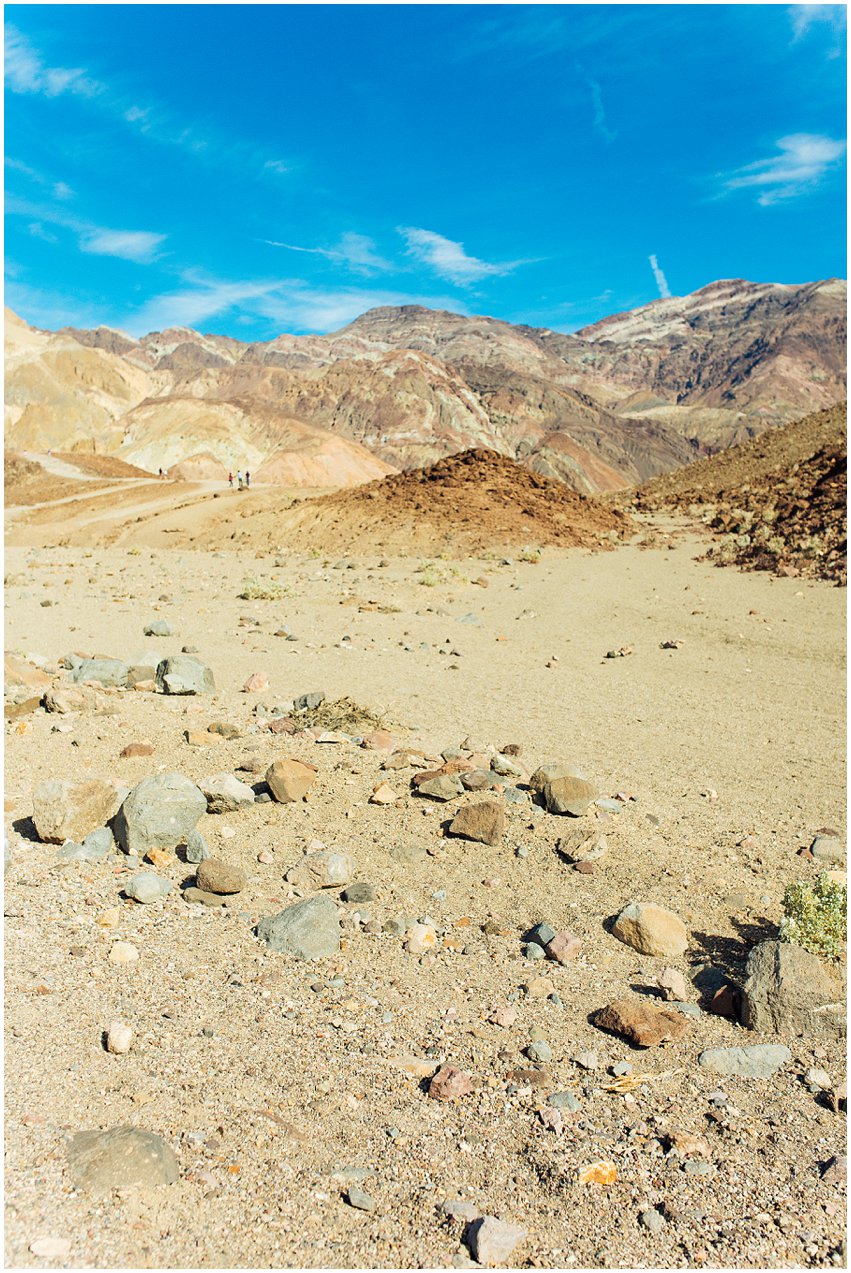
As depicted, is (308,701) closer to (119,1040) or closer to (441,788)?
(441,788)

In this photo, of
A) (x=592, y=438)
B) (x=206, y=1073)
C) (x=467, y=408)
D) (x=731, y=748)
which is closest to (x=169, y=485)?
(x=731, y=748)

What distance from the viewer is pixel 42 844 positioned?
4246 millimetres

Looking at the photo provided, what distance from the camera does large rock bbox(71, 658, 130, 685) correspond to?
733 cm

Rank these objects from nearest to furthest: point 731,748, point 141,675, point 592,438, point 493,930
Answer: point 493,930 → point 731,748 → point 141,675 → point 592,438

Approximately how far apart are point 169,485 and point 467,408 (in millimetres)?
70427

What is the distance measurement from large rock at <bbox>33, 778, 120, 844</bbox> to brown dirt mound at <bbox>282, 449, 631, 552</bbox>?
1534cm

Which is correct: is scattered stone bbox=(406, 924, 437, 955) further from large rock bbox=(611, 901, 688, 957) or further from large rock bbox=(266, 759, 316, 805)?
large rock bbox=(266, 759, 316, 805)

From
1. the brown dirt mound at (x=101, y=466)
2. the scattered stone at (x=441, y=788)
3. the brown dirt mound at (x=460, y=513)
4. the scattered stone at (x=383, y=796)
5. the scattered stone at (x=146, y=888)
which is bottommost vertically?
the scattered stone at (x=146, y=888)

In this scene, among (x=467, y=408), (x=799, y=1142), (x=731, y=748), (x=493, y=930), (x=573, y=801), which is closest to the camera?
(x=799, y=1142)

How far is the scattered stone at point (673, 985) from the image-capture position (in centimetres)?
308

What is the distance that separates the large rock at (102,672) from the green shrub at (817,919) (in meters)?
5.89

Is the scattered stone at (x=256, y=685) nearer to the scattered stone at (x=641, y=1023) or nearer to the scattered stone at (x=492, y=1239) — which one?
the scattered stone at (x=641, y=1023)

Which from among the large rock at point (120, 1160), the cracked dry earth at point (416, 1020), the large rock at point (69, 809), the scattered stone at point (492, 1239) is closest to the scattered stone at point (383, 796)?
the cracked dry earth at point (416, 1020)

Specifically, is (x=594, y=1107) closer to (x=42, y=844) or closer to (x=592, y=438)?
(x=42, y=844)
